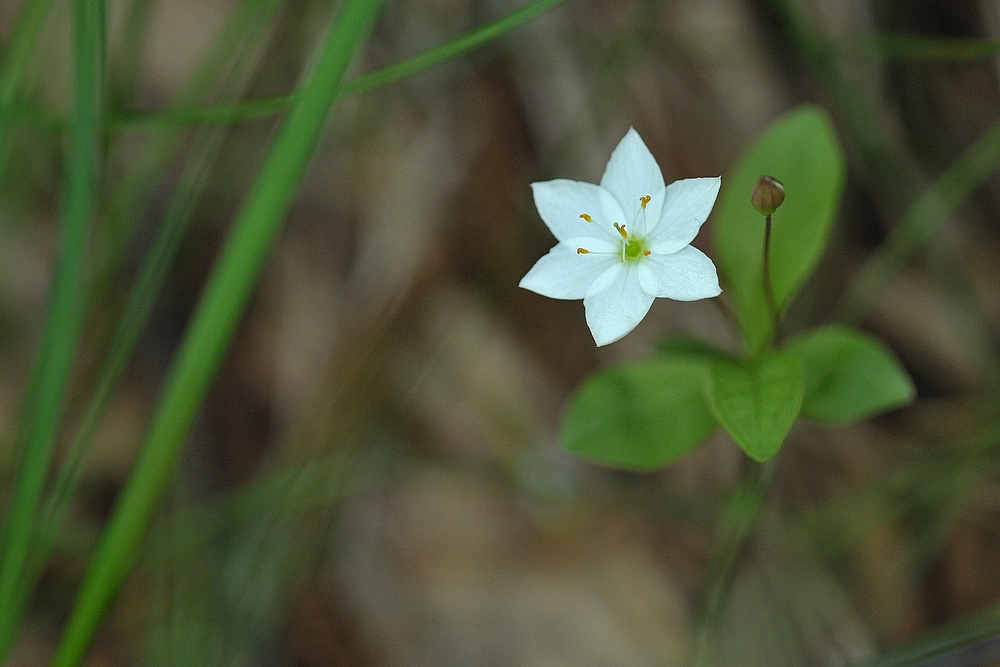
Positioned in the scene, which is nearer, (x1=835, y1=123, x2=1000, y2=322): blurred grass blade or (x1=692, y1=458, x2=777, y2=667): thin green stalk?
(x1=692, y1=458, x2=777, y2=667): thin green stalk

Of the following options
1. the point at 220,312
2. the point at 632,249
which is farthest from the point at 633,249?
the point at 220,312

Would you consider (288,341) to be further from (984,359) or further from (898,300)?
(984,359)

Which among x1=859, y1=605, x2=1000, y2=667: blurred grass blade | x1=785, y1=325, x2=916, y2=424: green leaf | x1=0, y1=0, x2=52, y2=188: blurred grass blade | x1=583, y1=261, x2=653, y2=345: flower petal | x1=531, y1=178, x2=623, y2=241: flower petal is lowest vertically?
x1=859, y1=605, x2=1000, y2=667: blurred grass blade

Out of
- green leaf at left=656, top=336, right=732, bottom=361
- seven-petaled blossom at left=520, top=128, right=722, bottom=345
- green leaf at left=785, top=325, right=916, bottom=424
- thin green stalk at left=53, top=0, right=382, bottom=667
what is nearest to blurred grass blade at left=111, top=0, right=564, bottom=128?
thin green stalk at left=53, top=0, right=382, bottom=667

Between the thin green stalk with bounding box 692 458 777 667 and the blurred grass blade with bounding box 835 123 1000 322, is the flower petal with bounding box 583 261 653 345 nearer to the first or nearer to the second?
the thin green stalk with bounding box 692 458 777 667

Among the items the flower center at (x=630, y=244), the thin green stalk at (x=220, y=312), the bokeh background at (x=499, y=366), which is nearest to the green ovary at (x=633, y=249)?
the flower center at (x=630, y=244)

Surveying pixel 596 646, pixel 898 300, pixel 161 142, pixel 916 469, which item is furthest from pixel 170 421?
pixel 898 300
